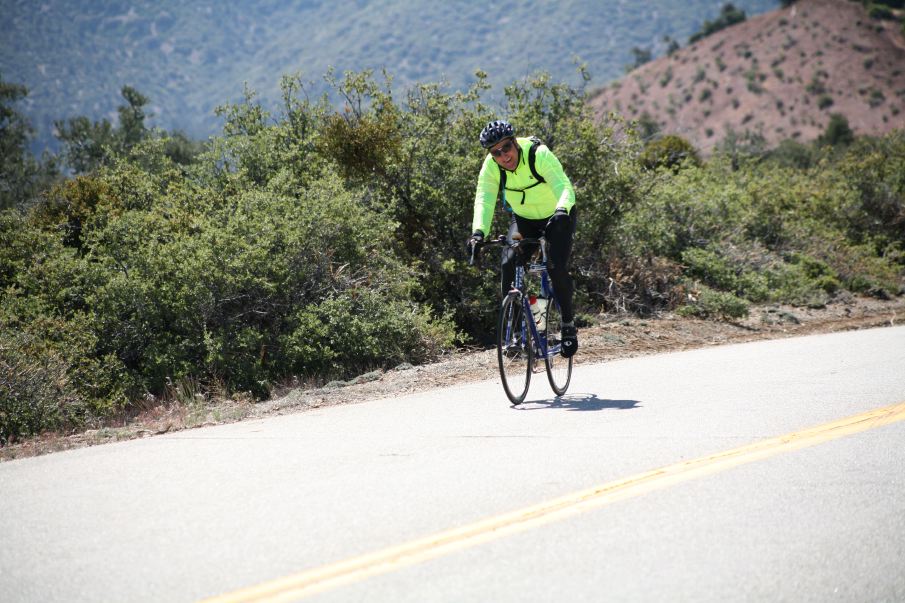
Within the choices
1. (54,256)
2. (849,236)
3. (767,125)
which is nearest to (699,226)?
(849,236)

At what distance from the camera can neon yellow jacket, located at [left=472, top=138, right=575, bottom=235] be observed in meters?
7.98

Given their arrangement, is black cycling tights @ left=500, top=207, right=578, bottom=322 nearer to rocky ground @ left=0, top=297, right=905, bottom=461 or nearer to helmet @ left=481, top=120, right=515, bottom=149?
helmet @ left=481, top=120, right=515, bottom=149

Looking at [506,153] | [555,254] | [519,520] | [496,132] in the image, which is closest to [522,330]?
[555,254]

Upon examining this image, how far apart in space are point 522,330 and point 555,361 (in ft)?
2.71

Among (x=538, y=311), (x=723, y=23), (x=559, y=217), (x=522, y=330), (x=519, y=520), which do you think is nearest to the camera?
(x=519, y=520)

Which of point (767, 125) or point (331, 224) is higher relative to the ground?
point (767, 125)

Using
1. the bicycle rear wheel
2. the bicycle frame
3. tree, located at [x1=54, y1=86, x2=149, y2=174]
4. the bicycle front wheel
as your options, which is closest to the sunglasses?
the bicycle frame

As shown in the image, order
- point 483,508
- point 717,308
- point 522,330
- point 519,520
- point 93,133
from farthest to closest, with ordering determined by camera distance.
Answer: point 93,133, point 717,308, point 522,330, point 483,508, point 519,520

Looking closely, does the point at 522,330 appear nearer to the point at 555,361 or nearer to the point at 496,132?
the point at 555,361

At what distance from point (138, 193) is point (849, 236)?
821 inches

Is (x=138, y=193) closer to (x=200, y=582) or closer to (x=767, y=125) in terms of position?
(x=200, y=582)

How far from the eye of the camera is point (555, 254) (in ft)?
26.7

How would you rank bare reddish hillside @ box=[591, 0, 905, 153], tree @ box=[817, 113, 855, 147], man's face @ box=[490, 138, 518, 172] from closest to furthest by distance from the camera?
man's face @ box=[490, 138, 518, 172] < tree @ box=[817, 113, 855, 147] < bare reddish hillside @ box=[591, 0, 905, 153]

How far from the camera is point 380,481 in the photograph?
5238mm
